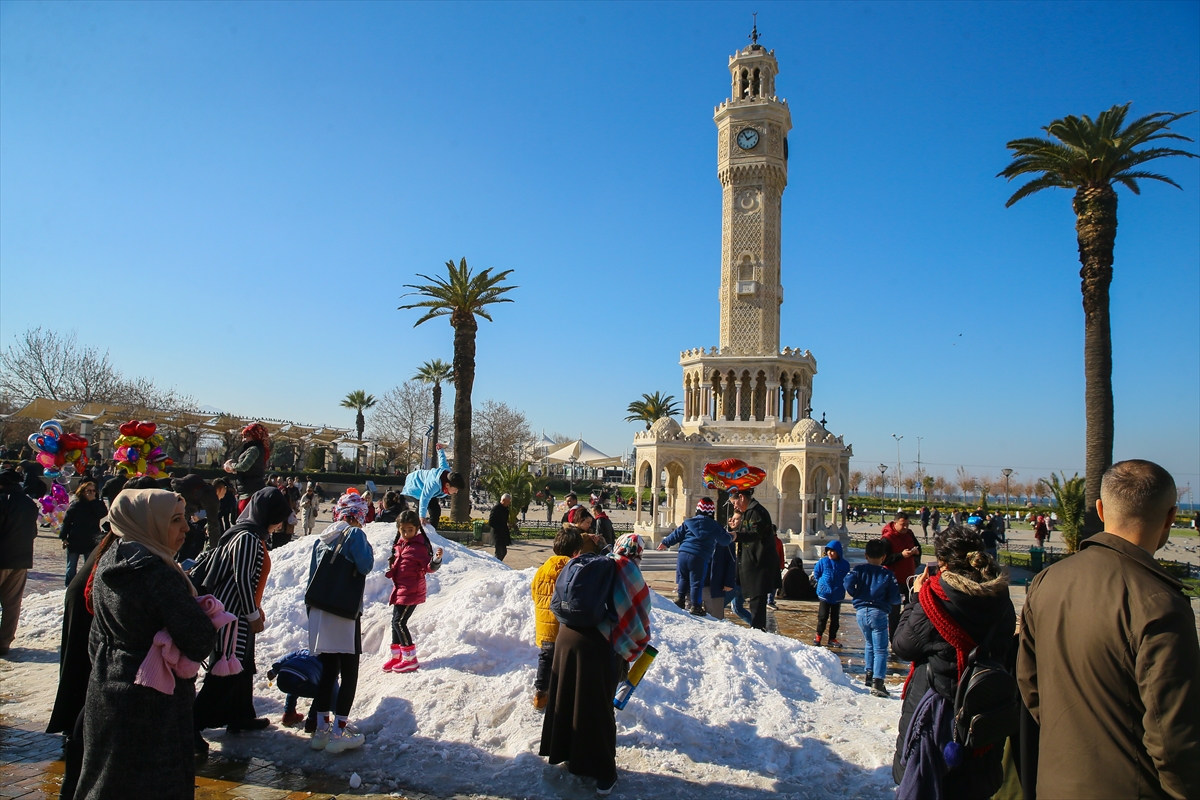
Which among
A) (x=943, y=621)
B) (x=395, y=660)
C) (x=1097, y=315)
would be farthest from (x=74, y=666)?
(x=1097, y=315)

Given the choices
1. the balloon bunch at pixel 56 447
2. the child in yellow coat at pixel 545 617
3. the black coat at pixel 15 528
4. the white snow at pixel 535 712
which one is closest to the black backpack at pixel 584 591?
the child in yellow coat at pixel 545 617

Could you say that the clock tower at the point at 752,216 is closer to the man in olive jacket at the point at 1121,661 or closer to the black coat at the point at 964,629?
the black coat at the point at 964,629

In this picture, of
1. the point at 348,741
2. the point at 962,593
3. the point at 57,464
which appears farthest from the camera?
the point at 57,464

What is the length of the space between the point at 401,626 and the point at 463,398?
64.6ft

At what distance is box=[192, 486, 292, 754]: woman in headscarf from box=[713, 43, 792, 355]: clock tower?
2513 centimetres

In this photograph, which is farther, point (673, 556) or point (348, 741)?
point (673, 556)

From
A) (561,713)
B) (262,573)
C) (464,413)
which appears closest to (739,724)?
(561,713)

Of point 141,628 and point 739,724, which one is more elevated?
point 141,628

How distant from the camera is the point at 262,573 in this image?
5.13m

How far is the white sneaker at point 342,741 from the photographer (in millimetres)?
5242

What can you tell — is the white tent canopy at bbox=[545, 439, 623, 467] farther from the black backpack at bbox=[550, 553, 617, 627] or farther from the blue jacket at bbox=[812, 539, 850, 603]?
the black backpack at bbox=[550, 553, 617, 627]

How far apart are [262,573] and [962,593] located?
4.33 metres

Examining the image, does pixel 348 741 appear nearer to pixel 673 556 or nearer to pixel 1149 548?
pixel 1149 548

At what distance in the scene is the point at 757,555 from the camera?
9492 mm
